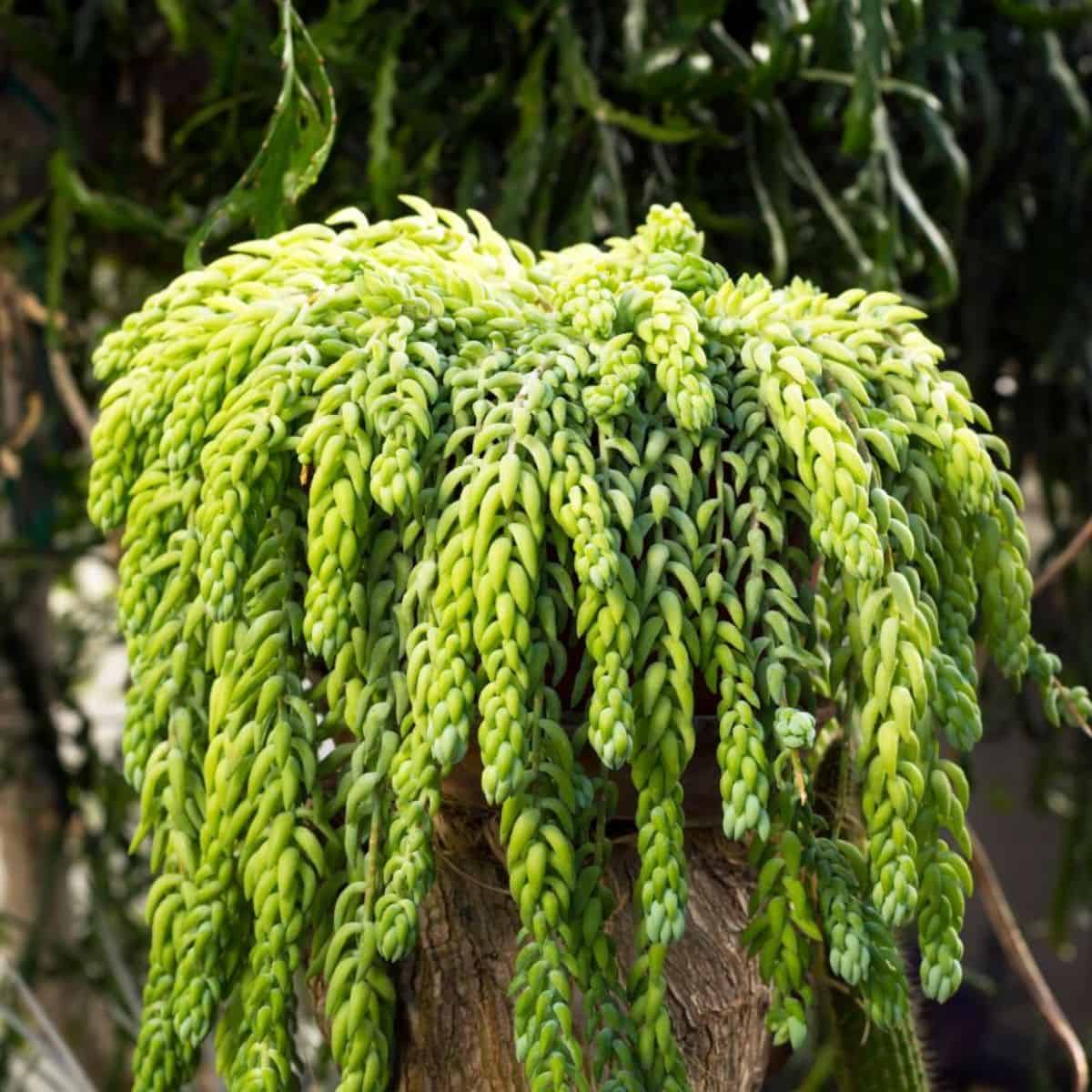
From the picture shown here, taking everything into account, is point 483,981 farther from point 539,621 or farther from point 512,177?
point 512,177

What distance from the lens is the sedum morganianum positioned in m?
0.50

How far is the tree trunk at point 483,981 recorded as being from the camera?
579mm

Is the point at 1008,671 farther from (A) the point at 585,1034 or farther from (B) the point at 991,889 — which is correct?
(B) the point at 991,889

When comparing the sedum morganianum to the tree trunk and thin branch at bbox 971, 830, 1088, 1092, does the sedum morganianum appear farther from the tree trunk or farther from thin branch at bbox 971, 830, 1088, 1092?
thin branch at bbox 971, 830, 1088, 1092

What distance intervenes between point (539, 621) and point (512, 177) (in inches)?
21.3

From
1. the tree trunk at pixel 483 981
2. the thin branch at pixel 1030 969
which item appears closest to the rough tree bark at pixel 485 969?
the tree trunk at pixel 483 981

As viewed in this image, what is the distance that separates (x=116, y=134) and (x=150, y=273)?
0.50 feet

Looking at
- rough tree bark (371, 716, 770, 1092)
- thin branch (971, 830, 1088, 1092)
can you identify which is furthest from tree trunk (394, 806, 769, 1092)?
thin branch (971, 830, 1088, 1092)

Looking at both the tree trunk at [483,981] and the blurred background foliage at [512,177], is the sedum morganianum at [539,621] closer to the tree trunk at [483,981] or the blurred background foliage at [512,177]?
the tree trunk at [483,981]

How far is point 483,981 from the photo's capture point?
1.91 ft

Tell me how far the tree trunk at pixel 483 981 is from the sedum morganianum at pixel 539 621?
0.12 feet

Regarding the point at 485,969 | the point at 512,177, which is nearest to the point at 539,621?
the point at 485,969

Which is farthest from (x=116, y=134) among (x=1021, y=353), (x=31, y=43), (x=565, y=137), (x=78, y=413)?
(x=1021, y=353)

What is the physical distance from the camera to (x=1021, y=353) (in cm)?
135
